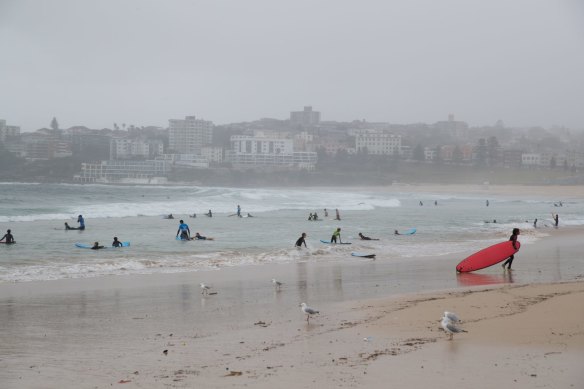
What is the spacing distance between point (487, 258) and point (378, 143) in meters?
165

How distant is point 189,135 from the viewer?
187625 mm

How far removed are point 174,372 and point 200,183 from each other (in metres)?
129

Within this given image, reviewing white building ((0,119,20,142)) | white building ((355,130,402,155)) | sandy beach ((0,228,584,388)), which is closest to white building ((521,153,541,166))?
white building ((355,130,402,155))

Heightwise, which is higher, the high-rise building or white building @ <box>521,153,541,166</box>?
the high-rise building

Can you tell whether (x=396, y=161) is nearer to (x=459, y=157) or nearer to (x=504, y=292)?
(x=459, y=157)

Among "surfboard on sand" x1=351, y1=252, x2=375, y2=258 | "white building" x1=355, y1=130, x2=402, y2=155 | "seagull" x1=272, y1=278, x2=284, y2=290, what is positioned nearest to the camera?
"seagull" x1=272, y1=278, x2=284, y2=290

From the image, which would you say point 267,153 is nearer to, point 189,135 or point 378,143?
point 189,135

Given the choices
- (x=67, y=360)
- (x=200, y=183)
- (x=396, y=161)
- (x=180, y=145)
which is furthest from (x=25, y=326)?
(x=180, y=145)

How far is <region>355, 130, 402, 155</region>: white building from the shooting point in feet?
577

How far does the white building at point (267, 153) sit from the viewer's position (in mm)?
161250

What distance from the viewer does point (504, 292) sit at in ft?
40.8

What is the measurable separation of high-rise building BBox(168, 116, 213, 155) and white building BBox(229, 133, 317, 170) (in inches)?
389

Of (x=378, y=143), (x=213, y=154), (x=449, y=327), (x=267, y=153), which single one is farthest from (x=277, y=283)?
(x=378, y=143)

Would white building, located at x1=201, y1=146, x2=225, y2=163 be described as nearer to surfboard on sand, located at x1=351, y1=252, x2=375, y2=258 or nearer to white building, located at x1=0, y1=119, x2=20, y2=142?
white building, located at x1=0, y1=119, x2=20, y2=142
